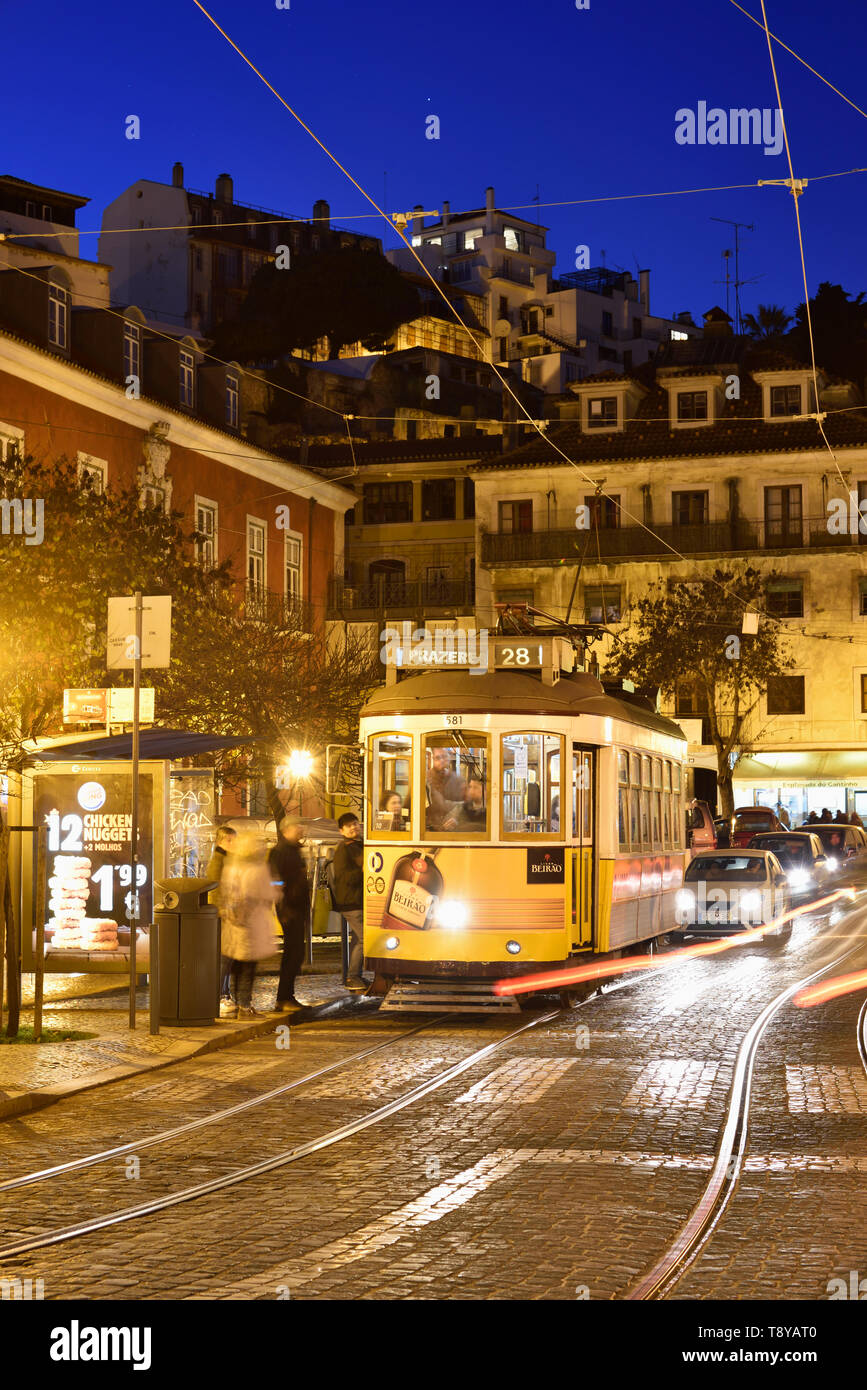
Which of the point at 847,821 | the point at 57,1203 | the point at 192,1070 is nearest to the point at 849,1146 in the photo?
the point at 57,1203

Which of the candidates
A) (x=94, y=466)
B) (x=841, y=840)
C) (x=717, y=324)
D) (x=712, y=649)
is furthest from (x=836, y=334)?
(x=94, y=466)

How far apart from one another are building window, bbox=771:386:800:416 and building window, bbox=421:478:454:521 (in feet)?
41.3

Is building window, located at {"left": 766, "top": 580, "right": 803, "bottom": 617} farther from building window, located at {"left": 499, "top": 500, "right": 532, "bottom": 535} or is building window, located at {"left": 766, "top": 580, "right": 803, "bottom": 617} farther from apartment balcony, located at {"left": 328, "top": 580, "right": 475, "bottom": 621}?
apartment balcony, located at {"left": 328, "top": 580, "right": 475, "bottom": 621}

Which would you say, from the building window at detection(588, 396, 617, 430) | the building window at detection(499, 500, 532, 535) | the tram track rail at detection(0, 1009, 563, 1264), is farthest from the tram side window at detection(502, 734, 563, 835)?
the building window at detection(588, 396, 617, 430)

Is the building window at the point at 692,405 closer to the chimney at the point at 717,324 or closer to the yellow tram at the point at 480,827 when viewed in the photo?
the chimney at the point at 717,324

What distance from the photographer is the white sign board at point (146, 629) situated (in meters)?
15.1

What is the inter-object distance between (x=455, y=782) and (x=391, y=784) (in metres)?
0.64

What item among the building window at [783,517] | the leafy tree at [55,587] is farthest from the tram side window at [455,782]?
the building window at [783,517]

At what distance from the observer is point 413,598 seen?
62.4 metres

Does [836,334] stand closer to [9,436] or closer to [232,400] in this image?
[232,400]

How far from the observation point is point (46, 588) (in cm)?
1628

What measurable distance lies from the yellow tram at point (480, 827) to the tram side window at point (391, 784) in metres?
0.01

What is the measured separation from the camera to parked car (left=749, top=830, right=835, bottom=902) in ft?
114
